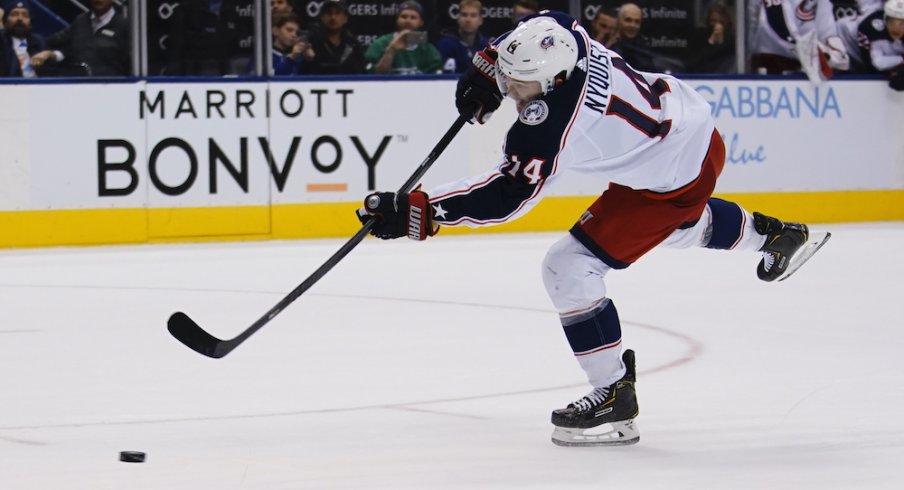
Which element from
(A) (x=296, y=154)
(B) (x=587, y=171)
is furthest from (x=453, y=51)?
(B) (x=587, y=171)

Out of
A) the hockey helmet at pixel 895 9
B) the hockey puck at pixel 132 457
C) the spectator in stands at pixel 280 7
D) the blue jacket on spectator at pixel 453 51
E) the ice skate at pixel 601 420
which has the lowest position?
the hockey puck at pixel 132 457

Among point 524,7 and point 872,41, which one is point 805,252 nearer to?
point 524,7

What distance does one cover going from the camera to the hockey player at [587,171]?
3283 millimetres

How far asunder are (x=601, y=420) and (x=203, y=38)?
16.9ft

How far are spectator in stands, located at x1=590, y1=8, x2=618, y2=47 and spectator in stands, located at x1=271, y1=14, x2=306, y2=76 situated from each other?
172 cm

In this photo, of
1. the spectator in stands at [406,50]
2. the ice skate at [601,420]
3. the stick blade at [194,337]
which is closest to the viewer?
the ice skate at [601,420]

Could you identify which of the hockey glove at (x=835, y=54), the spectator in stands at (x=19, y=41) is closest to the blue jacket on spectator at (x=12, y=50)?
the spectator in stands at (x=19, y=41)

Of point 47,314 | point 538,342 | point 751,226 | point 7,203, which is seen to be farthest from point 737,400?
point 7,203

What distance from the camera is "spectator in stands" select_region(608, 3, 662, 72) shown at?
8836mm

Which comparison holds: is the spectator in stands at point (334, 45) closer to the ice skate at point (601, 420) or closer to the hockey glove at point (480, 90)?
the hockey glove at point (480, 90)

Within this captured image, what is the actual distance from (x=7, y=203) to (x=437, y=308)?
304 cm

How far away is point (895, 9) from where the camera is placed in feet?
29.5

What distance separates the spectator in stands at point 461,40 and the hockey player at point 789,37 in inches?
68.1

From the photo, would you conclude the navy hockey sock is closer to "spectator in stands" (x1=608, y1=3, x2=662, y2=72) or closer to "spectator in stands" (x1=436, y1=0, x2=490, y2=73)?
"spectator in stands" (x1=436, y1=0, x2=490, y2=73)
